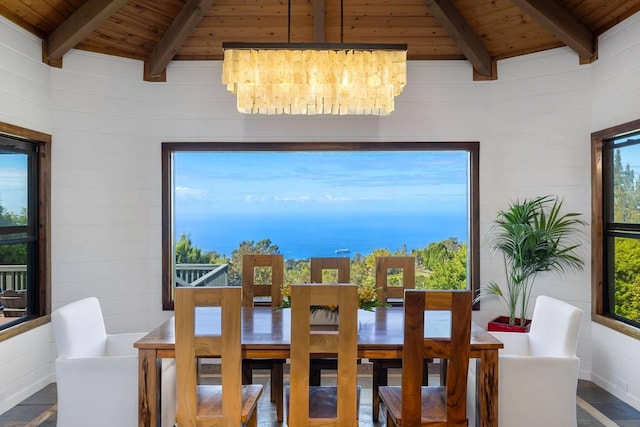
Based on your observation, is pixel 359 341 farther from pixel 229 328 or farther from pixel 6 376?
pixel 6 376

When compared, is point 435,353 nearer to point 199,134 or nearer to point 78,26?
point 199,134

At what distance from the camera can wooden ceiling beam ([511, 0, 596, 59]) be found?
381 centimetres

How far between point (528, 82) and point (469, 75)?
53 centimetres

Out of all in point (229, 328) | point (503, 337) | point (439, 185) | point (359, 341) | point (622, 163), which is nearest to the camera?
point (229, 328)

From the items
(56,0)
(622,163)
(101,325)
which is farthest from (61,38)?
(622,163)

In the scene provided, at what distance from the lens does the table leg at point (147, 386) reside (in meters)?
2.64

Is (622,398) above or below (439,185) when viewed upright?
below

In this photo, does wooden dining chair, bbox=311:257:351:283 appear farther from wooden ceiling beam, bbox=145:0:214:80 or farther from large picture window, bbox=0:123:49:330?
Result: large picture window, bbox=0:123:49:330

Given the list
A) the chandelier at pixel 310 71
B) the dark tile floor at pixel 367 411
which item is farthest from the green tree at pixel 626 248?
the chandelier at pixel 310 71

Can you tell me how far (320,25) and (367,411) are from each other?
315 cm

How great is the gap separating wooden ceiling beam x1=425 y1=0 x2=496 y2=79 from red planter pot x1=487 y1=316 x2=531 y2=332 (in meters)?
2.26

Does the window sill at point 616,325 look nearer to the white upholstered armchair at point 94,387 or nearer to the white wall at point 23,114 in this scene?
the white upholstered armchair at point 94,387

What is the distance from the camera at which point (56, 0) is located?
381 cm

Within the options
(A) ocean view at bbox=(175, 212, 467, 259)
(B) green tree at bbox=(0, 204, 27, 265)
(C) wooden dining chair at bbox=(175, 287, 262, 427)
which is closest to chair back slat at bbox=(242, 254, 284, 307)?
(A) ocean view at bbox=(175, 212, 467, 259)
